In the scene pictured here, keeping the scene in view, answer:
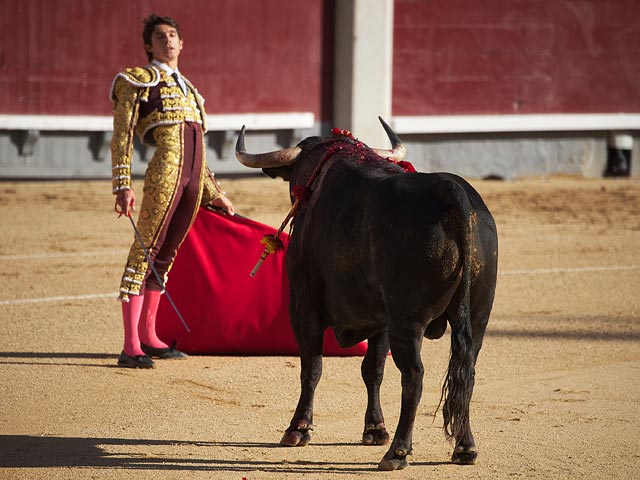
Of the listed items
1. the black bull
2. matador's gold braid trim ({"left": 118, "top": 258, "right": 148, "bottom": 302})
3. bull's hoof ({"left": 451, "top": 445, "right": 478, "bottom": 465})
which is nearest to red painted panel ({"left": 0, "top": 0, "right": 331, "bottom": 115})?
matador's gold braid trim ({"left": 118, "top": 258, "right": 148, "bottom": 302})

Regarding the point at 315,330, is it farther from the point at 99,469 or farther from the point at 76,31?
the point at 76,31

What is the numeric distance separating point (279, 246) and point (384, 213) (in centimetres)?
78

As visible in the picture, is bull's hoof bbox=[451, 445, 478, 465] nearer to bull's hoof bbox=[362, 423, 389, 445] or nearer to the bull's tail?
the bull's tail

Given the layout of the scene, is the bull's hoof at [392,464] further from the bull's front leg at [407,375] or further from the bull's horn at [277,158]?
the bull's horn at [277,158]

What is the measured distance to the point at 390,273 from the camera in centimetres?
345

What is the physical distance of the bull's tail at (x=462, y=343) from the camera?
339 cm

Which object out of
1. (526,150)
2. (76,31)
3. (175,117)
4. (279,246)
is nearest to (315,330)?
(279,246)

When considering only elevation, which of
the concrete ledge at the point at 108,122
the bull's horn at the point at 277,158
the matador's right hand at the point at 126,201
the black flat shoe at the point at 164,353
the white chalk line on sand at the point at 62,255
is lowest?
the white chalk line on sand at the point at 62,255

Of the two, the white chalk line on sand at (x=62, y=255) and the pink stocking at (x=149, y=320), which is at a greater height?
the pink stocking at (x=149, y=320)

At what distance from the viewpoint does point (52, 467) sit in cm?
362

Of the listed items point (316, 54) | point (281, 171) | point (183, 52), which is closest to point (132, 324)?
point (281, 171)

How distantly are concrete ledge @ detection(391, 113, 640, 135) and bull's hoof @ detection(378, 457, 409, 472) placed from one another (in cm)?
931

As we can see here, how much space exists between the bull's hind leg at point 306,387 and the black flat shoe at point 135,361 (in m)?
1.22

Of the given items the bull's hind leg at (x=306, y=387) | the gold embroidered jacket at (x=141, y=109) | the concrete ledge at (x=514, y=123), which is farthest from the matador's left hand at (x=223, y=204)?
the concrete ledge at (x=514, y=123)
